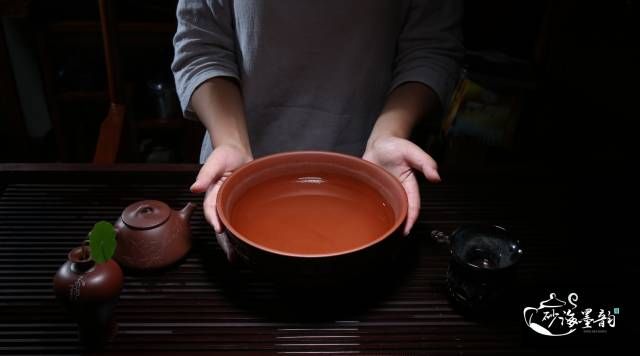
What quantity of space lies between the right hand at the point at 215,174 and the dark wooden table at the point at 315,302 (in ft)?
0.39

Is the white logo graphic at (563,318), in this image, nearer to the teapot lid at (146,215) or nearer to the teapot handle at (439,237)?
the teapot handle at (439,237)

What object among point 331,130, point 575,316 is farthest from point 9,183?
point 575,316

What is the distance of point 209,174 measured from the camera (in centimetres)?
116

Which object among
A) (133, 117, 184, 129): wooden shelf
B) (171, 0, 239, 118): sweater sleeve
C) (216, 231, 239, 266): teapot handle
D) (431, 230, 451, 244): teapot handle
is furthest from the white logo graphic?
(133, 117, 184, 129): wooden shelf

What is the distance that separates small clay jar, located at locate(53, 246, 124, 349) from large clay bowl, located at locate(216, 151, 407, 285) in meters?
0.22

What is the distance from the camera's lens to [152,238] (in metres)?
1.10

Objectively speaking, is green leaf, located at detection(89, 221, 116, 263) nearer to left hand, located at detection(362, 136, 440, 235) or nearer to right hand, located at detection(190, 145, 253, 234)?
right hand, located at detection(190, 145, 253, 234)

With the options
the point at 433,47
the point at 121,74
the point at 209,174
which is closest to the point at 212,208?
the point at 209,174

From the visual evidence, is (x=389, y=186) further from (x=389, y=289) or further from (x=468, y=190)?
Answer: (x=468, y=190)

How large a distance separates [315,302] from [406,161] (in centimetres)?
40

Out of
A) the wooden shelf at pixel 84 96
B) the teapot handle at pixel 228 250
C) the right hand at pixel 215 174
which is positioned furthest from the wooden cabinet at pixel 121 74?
the teapot handle at pixel 228 250

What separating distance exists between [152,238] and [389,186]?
49 cm

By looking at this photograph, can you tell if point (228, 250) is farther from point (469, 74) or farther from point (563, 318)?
point (469, 74)

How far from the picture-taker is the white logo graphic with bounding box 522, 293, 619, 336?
981mm
